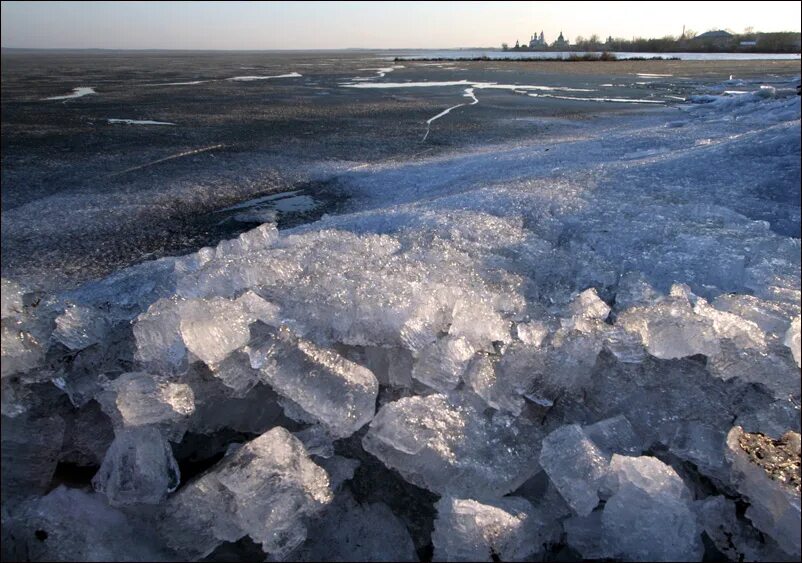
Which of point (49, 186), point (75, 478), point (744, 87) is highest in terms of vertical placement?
point (744, 87)

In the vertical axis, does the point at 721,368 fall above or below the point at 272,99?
below

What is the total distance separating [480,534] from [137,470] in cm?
84

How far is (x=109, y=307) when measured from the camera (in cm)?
Answer: 197

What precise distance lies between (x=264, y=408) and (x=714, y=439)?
4.03ft

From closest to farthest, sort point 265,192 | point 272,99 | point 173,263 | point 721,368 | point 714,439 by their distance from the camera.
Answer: point 714,439, point 721,368, point 173,263, point 265,192, point 272,99

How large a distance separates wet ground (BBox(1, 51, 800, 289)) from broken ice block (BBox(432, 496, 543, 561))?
1.44 m

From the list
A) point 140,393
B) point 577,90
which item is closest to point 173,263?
point 140,393

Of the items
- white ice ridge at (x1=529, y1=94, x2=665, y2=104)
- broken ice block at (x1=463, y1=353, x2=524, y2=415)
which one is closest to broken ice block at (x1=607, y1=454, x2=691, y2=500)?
broken ice block at (x1=463, y1=353, x2=524, y2=415)

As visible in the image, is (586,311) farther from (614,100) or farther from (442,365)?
(614,100)

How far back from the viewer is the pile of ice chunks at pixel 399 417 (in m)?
1.18

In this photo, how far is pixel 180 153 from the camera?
4.72 metres

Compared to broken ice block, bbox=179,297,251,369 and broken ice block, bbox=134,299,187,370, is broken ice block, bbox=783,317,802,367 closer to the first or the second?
broken ice block, bbox=179,297,251,369

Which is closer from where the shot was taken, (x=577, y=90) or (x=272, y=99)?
(x=272, y=99)

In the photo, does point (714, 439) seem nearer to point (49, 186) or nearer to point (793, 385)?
point (793, 385)
